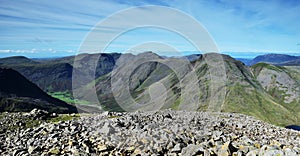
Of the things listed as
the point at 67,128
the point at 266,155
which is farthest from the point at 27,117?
the point at 266,155

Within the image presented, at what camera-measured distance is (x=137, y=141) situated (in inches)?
737

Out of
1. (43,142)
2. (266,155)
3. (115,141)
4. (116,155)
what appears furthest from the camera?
(43,142)

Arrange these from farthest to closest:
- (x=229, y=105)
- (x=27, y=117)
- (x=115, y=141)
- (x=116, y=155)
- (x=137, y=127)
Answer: (x=229, y=105)
(x=27, y=117)
(x=137, y=127)
(x=115, y=141)
(x=116, y=155)

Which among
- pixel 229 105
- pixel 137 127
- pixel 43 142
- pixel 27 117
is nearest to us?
pixel 43 142

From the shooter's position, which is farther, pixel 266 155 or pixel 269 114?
pixel 269 114

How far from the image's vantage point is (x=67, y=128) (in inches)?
922

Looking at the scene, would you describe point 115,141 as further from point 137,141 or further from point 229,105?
point 229,105

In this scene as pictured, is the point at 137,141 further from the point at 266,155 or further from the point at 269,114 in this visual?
the point at 269,114

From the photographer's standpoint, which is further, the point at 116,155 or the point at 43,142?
the point at 43,142

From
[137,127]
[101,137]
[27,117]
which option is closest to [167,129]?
[137,127]

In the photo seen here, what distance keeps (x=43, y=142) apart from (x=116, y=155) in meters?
7.17

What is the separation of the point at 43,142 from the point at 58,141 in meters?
1.53

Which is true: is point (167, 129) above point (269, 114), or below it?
above

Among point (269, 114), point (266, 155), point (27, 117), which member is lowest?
point (269, 114)
